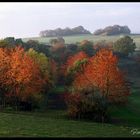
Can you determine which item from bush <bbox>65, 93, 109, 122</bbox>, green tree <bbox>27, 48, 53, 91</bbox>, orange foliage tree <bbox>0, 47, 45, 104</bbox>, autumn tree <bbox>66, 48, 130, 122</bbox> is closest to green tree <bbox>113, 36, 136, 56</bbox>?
green tree <bbox>27, 48, 53, 91</bbox>

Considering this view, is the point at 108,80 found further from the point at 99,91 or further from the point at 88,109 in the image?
the point at 88,109

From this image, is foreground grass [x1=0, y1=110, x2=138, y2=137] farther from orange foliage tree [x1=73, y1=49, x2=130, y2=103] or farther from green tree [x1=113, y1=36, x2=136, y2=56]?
green tree [x1=113, y1=36, x2=136, y2=56]

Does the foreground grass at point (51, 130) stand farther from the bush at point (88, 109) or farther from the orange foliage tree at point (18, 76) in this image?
the orange foliage tree at point (18, 76)

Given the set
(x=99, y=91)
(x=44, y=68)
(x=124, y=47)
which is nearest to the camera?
(x=99, y=91)

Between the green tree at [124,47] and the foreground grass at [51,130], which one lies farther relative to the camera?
the green tree at [124,47]

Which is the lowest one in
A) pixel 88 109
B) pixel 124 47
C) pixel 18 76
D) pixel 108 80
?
pixel 88 109

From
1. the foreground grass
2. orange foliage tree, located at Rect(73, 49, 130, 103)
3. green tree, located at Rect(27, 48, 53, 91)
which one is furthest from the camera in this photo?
green tree, located at Rect(27, 48, 53, 91)

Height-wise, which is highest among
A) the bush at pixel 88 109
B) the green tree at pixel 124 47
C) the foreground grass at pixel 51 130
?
the green tree at pixel 124 47

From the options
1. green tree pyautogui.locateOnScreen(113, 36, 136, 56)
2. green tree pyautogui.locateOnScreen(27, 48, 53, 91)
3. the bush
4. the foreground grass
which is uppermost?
green tree pyautogui.locateOnScreen(113, 36, 136, 56)

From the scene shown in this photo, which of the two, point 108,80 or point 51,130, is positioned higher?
point 108,80

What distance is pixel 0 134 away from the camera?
31.5 metres

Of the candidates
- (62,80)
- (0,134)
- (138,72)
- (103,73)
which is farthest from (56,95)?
(0,134)

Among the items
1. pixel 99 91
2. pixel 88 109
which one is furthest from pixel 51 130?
pixel 99 91

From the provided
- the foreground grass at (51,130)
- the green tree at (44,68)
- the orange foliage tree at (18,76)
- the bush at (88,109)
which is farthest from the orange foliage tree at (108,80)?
the foreground grass at (51,130)
